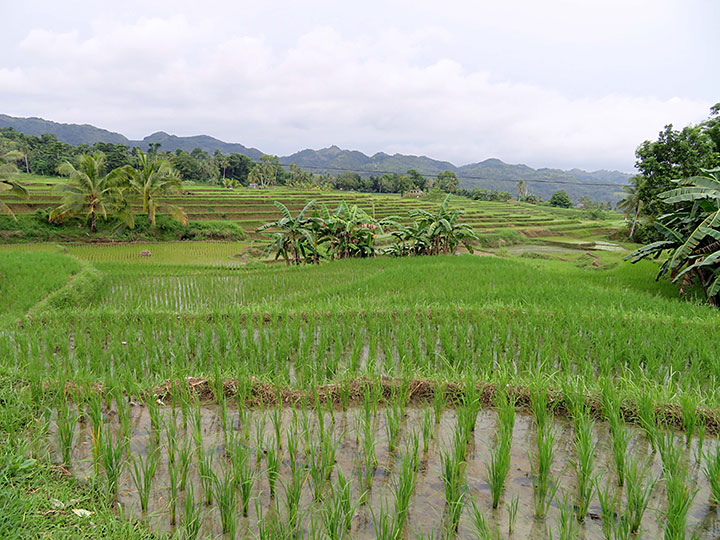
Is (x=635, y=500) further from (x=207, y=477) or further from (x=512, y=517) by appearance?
(x=207, y=477)

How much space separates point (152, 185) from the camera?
18.6 meters

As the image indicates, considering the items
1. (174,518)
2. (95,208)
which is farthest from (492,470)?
(95,208)

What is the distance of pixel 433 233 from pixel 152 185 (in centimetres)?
1407

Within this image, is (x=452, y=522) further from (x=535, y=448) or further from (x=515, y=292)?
(x=515, y=292)

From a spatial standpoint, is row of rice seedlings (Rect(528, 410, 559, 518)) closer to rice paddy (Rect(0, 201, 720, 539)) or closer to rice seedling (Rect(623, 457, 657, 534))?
rice paddy (Rect(0, 201, 720, 539))

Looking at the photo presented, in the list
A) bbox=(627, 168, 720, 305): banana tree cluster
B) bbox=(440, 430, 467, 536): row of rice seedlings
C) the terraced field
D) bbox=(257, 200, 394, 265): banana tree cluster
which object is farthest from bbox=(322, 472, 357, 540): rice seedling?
the terraced field

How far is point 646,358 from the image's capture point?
324 centimetres

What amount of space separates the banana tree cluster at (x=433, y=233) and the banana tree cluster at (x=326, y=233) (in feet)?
3.03

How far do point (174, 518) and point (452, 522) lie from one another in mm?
1095

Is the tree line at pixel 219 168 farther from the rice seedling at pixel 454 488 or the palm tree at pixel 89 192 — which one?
the rice seedling at pixel 454 488

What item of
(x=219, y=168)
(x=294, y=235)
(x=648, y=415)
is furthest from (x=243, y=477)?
(x=219, y=168)

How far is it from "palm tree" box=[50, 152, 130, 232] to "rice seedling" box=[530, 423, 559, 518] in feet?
64.4

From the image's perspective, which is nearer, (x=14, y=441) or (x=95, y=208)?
(x=14, y=441)

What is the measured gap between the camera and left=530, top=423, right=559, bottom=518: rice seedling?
162 centimetres
